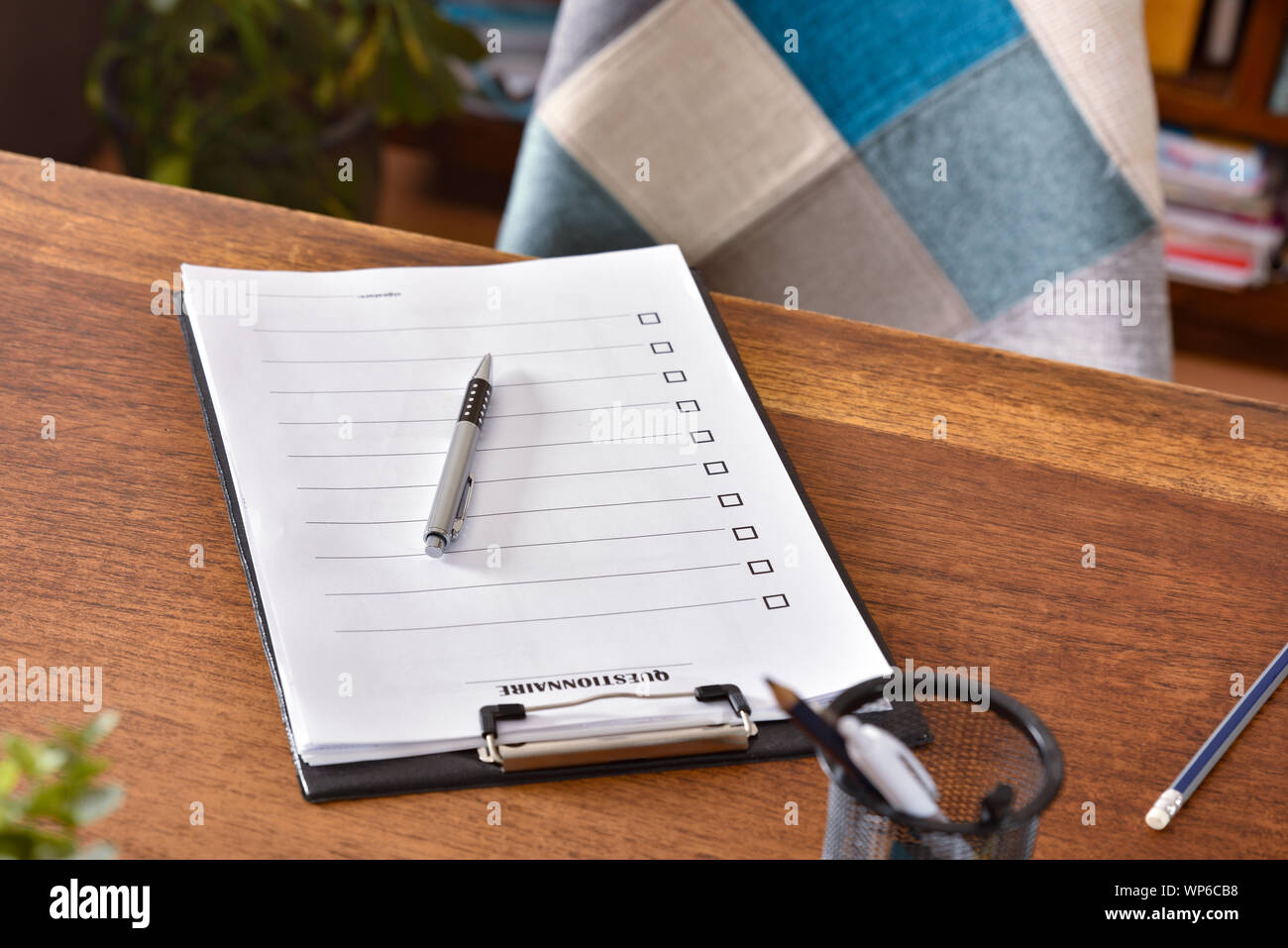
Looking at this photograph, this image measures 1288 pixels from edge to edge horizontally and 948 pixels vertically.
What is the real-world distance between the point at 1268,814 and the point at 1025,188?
1.98ft

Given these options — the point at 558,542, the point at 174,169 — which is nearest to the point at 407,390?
the point at 558,542

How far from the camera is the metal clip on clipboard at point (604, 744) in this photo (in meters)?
0.48

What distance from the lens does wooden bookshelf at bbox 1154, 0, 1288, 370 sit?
75.2 inches

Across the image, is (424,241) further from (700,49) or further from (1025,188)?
(1025,188)

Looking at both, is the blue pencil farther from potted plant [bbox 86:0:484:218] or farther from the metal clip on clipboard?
potted plant [bbox 86:0:484:218]

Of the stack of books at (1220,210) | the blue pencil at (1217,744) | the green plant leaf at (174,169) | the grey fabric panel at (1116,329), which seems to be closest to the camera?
the blue pencil at (1217,744)

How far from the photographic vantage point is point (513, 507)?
23.3 inches

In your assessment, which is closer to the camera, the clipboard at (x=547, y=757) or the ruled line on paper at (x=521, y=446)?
the clipboard at (x=547, y=757)

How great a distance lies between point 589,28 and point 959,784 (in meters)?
0.71

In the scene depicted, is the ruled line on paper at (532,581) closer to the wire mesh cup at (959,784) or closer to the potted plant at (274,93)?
the wire mesh cup at (959,784)

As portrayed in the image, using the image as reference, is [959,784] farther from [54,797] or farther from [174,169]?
[174,169]

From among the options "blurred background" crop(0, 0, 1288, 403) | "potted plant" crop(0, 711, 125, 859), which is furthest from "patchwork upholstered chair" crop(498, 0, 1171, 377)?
"blurred background" crop(0, 0, 1288, 403)

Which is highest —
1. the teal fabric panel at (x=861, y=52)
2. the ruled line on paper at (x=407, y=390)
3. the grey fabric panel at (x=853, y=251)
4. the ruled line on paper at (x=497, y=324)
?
the teal fabric panel at (x=861, y=52)

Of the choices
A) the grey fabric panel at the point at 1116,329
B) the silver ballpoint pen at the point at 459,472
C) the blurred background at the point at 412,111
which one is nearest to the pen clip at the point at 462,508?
the silver ballpoint pen at the point at 459,472
